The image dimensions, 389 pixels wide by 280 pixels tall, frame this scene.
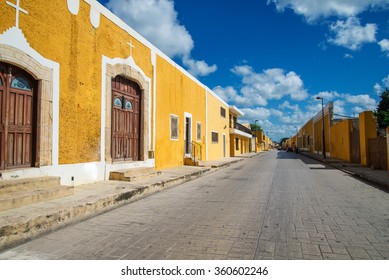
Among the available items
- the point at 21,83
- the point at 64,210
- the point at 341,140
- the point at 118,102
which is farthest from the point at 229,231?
the point at 341,140

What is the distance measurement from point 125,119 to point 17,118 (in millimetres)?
4490

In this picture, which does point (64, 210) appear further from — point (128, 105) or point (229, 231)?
point (128, 105)

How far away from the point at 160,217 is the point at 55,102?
14.0 feet

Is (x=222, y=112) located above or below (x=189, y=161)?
above

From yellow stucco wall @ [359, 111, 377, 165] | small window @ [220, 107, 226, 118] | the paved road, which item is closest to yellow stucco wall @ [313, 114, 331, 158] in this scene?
small window @ [220, 107, 226, 118]

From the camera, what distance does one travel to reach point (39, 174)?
6488 mm

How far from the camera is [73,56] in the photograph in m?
7.60

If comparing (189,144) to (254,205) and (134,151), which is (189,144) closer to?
(134,151)

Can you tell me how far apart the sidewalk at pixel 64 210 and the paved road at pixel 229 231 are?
20 centimetres

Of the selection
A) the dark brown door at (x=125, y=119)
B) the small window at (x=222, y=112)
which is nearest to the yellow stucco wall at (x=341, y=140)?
the small window at (x=222, y=112)

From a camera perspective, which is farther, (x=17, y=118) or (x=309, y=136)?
(x=309, y=136)

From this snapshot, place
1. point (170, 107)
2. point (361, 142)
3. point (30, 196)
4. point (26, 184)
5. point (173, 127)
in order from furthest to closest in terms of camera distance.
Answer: point (361, 142) < point (173, 127) < point (170, 107) < point (26, 184) < point (30, 196)

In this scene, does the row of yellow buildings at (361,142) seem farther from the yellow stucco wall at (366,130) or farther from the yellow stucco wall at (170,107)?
the yellow stucco wall at (170,107)
